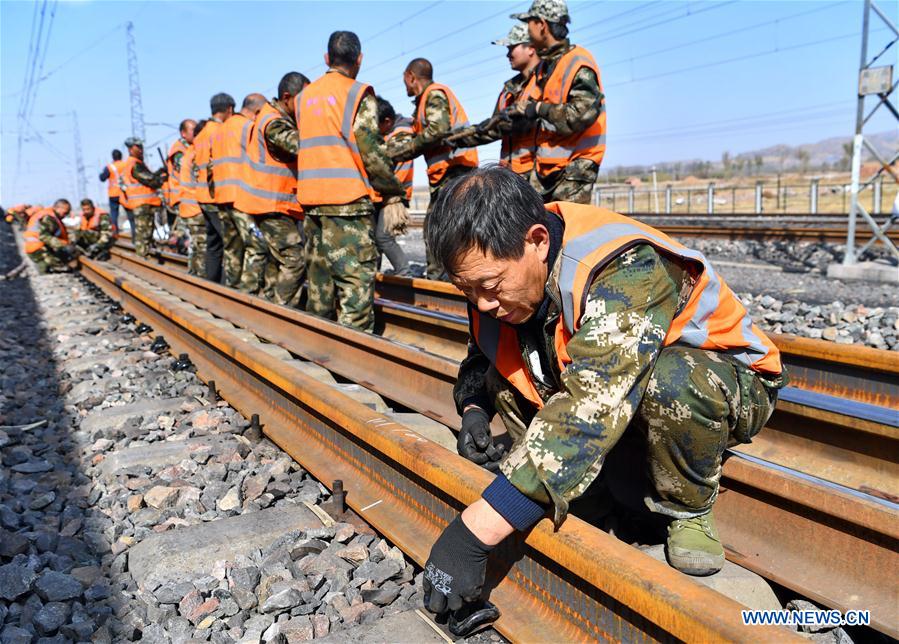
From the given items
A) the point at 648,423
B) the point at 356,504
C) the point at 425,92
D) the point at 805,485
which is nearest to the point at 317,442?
the point at 356,504

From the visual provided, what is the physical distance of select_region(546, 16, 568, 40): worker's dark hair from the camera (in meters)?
5.37

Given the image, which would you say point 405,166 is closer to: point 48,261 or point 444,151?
point 444,151

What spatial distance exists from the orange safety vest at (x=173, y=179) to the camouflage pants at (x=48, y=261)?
248 centimetres

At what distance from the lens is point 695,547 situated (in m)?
2.06

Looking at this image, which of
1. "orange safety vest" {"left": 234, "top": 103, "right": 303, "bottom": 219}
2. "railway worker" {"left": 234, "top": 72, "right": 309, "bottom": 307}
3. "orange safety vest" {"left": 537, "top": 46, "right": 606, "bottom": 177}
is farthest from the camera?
"orange safety vest" {"left": 234, "top": 103, "right": 303, "bottom": 219}

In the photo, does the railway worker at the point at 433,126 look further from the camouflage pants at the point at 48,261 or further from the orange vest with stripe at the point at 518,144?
the camouflage pants at the point at 48,261

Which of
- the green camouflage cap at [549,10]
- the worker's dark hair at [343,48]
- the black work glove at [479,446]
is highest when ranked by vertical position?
the green camouflage cap at [549,10]

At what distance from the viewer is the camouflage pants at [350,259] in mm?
5340

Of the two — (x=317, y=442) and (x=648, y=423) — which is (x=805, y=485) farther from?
(x=317, y=442)

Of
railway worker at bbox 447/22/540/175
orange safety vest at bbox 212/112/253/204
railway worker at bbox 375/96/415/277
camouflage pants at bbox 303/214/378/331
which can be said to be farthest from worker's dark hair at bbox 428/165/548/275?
orange safety vest at bbox 212/112/253/204

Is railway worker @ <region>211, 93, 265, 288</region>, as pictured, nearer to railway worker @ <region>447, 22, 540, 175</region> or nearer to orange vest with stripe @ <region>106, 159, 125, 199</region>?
railway worker @ <region>447, 22, 540, 175</region>

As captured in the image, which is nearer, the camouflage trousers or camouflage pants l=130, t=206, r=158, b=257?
the camouflage trousers

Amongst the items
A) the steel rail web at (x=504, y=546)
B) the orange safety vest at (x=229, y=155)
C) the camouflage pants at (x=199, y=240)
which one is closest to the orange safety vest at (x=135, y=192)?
the camouflage pants at (x=199, y=240)

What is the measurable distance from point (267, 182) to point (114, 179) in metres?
12.0
